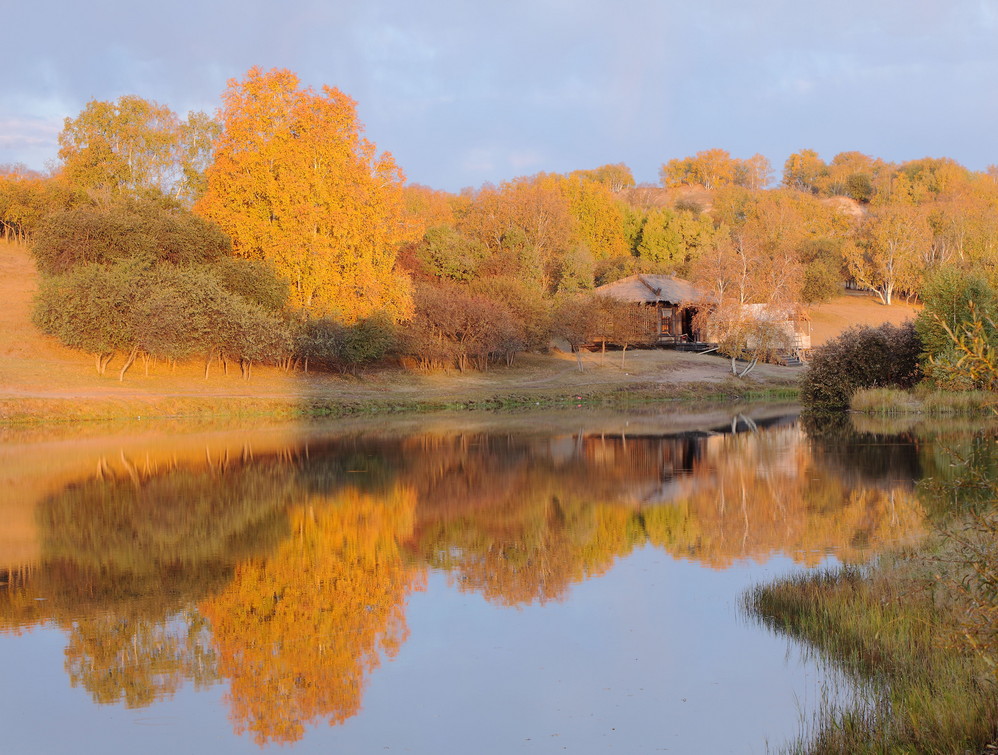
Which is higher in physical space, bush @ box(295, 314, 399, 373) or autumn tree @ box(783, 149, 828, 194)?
autumn tree @ box(783, 149, 828, 194)

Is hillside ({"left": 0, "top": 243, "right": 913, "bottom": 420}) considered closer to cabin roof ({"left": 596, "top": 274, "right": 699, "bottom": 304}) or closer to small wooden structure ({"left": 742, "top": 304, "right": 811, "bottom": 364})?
small wooden structure ({"left": 742, "top": 304, "right": 811, "bottom": 364})

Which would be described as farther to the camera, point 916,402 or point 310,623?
point 916,402

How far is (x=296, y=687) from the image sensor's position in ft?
29.4

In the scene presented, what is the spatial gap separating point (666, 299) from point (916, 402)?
1049 inches

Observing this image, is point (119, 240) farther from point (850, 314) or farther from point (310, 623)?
point (850, 314)

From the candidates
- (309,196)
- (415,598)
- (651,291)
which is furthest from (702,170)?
(415,598)

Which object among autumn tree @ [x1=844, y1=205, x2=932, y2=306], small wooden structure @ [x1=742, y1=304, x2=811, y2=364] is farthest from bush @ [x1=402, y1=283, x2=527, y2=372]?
autumn tree @ [x1=844, y1=205, x2=932, y2=306]

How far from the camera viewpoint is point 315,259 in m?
45.5

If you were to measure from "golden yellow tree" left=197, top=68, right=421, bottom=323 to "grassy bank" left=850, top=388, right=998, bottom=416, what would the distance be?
2109 cm

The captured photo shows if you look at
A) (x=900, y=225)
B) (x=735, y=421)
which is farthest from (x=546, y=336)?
(x=900, y=225)

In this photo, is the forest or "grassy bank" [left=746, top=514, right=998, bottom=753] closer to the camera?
"grassy bank" [left=746, top=514, right=998, bottom=753]

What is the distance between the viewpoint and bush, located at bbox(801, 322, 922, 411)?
3816 cm

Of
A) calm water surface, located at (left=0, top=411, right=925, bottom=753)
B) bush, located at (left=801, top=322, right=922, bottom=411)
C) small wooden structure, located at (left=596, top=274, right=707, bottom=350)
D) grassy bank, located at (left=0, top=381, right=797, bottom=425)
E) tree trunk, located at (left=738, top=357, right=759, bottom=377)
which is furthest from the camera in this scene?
small wooden structure, located at (left=596, top=274, right=707, bottom=350)

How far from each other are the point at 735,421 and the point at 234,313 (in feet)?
67.9
